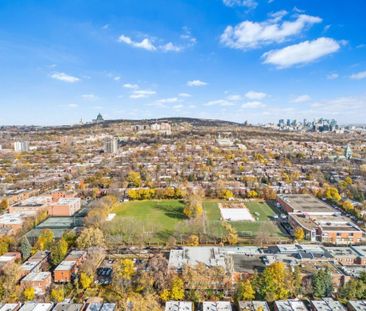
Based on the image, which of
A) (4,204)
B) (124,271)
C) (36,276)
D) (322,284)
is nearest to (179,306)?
(124,271)

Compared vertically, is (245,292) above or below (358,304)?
above

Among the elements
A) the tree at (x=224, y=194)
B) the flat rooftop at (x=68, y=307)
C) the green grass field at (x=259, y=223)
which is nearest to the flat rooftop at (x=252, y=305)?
the flat rooftop at (x=68, y=307)

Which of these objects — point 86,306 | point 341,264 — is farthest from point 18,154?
point 341,264

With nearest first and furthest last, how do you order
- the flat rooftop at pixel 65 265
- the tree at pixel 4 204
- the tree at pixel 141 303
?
the tree at pixel 141 303 < the flat rooftop at pixel 65 265 < the tree at pixel 4 204

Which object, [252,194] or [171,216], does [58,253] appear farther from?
[252,194]

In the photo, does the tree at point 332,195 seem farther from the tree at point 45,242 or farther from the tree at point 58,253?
the tree at point 45,242

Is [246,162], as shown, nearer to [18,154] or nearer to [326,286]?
[326,286]

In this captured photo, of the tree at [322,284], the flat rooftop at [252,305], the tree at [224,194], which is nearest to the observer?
the flat rooftop at [252,305]
